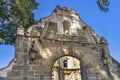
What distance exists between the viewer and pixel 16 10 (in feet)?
37.8

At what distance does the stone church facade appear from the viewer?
7957 millimetres

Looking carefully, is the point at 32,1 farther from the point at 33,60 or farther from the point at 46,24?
the point at 33,60

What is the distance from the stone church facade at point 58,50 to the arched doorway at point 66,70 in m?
13.5

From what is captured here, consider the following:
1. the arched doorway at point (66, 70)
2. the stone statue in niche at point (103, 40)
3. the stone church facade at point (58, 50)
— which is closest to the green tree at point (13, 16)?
the stone church facade at point (58, 50)

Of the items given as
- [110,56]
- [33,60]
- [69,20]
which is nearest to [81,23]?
[69,20]

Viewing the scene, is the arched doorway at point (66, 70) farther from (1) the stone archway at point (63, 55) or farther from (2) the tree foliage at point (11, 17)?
(1) the stone archway at point (63, 55)

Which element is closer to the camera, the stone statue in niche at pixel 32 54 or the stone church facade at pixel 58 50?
the stone church facade at pixel 58 50

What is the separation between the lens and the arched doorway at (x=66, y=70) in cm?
2275

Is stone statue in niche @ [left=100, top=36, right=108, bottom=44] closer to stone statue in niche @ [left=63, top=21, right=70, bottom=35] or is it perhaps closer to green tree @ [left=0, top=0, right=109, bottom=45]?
stone statue in niche @ [left=63, top=21, right=70, bottom=35]

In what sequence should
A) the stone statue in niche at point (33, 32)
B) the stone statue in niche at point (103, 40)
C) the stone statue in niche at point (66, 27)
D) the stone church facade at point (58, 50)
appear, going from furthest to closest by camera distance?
the stone statue in niche at point (103, 40), the stone statue in niche at point (66, 27), the stone statue in niche at point (33, 32), the stone church facade at point (58, 50)

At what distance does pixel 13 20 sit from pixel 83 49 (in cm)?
438

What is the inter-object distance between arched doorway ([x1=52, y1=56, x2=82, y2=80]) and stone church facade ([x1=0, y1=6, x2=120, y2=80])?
13484 millimetres

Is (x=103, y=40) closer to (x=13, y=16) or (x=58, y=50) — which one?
(x=58, y=50)

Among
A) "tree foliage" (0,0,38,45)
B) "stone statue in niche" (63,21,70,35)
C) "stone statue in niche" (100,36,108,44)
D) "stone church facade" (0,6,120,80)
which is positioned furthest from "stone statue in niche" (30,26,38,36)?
"stone statue in niche" (100,36,108,44)
